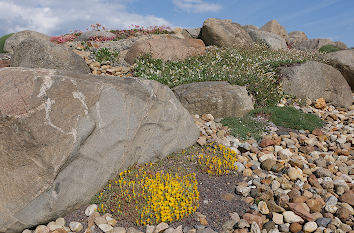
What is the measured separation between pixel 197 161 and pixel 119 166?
169 centimetres

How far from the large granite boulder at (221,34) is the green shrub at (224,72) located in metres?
2.63

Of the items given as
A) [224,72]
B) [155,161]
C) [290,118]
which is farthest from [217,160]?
[224,72]

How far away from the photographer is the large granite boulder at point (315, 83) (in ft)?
40.6

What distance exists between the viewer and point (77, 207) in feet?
17.0

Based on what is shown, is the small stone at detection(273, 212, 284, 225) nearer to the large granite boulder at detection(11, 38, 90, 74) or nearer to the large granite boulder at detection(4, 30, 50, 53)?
the large granite boulder at detection(11, 38, 90, 74)

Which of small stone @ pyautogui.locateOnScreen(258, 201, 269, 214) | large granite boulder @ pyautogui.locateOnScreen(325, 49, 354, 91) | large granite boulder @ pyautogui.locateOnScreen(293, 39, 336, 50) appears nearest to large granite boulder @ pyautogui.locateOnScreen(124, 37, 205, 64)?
large granite boulder @ pyautogui.locateOnScreen(325, 49, 354, 91)

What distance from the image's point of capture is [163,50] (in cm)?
1375

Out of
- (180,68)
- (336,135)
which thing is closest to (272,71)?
(180,68)

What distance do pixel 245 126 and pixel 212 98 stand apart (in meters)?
1.21

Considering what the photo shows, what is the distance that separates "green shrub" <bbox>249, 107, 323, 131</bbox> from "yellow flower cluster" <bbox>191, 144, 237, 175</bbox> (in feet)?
10.1

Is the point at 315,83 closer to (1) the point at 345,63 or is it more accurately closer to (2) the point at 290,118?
(1) the point at 345,63

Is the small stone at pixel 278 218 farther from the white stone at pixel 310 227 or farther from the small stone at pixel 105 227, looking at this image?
the small stone at pixel 105 227

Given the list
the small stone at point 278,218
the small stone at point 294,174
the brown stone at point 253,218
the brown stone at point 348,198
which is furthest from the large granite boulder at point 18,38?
the brown stone at point 348,198

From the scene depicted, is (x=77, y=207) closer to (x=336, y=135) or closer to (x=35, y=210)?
(x=35, y=210)
